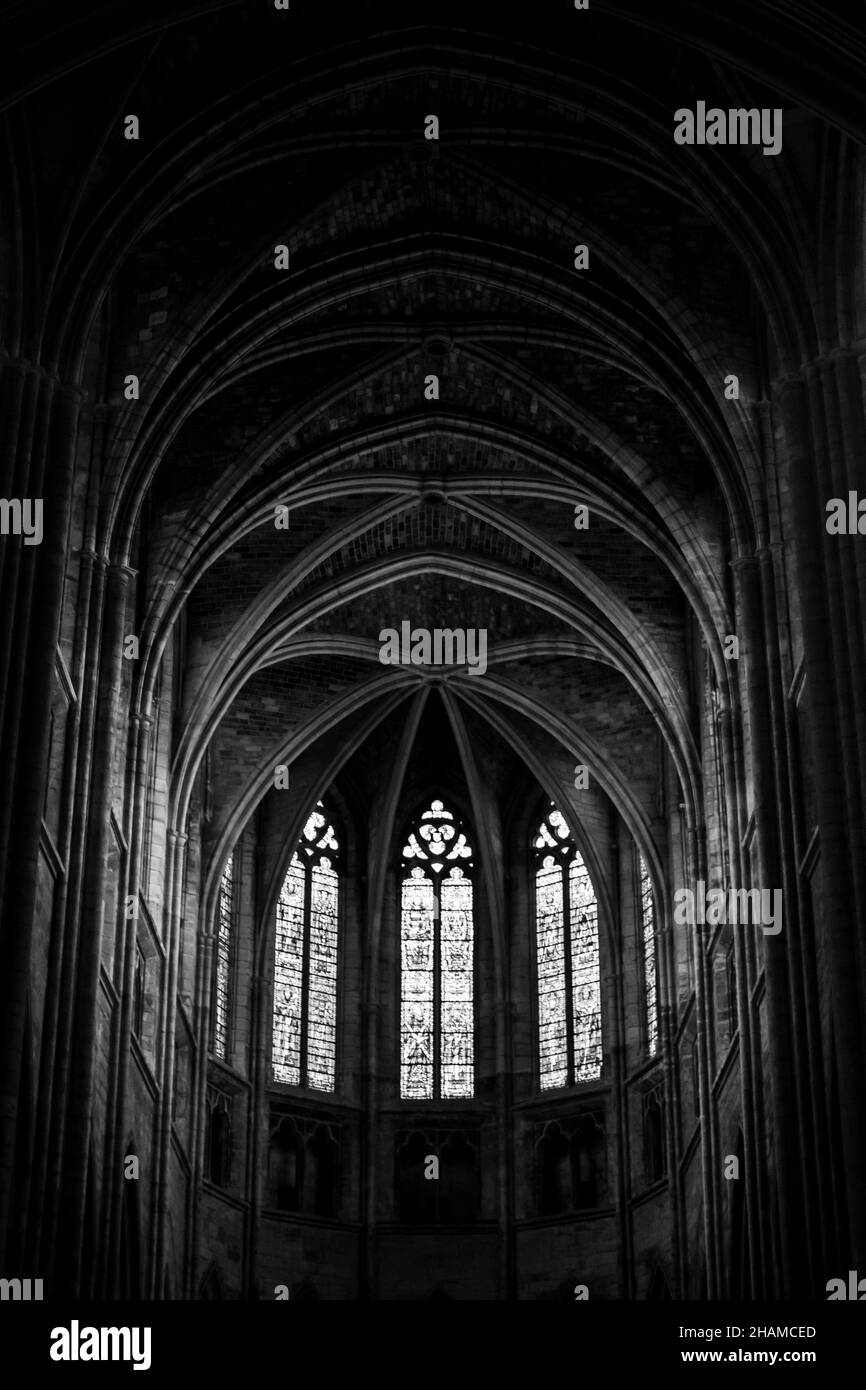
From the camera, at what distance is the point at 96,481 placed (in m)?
29.7

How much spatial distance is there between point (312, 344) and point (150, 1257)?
12566 mm

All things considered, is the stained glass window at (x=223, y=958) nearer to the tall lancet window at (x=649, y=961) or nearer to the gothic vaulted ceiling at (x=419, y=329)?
the gothic vaulted ceiling at (x=419, y=329)

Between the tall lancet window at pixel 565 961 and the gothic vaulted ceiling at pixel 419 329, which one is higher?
the gothic vaulted ceiling at pixel 419 329

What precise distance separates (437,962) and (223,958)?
13.6ft

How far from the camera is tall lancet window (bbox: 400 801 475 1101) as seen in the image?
41.4m

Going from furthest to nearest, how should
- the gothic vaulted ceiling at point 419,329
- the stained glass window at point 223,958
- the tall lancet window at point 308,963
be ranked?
the tall lancet window at point 308,963, the stained glass window at point 223,958, the gothic vaulted ceiling at point 419,329

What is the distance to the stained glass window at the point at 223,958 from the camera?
39469 millimetres

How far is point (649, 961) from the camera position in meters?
40.2

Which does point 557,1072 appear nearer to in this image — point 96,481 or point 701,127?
point 96,481

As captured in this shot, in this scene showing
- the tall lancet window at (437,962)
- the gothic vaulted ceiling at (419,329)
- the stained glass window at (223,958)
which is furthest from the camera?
the tall lancet window at (437,962)

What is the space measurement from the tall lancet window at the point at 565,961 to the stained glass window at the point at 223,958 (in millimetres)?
5501

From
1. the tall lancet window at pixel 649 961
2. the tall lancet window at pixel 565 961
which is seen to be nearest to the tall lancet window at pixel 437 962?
the tall lancet window at pixel 565 961

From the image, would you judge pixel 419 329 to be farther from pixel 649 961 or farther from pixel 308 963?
pixel 308 963
